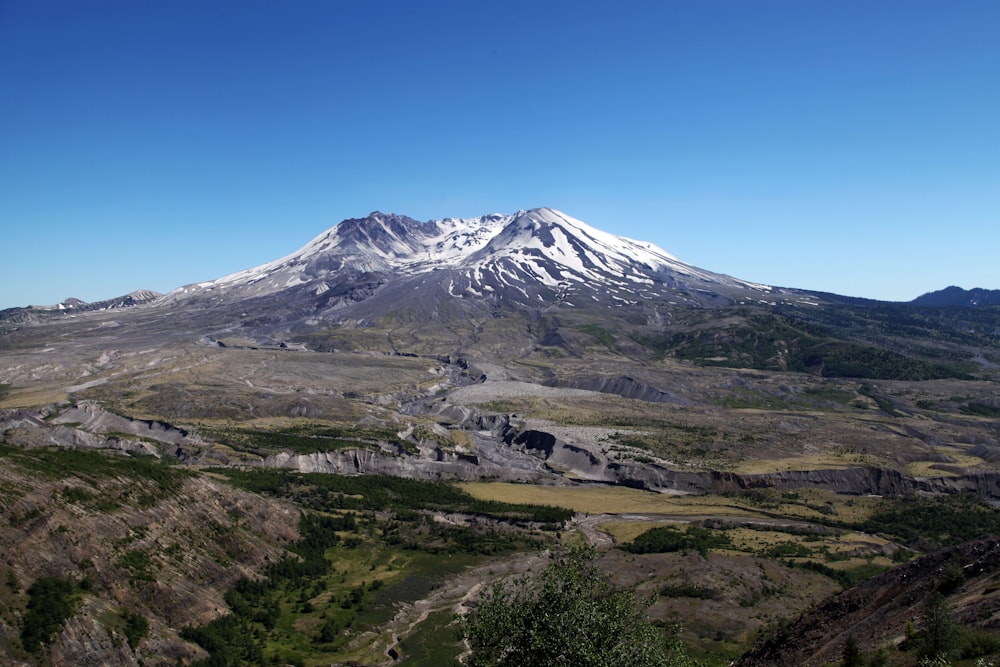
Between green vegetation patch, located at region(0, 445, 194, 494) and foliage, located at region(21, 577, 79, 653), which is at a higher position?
green vegetation patch, located at region(0, 445, 194, 494)

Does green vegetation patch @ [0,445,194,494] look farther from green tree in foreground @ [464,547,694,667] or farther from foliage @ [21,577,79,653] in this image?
green tree in foreground @ [464,547,694,667]

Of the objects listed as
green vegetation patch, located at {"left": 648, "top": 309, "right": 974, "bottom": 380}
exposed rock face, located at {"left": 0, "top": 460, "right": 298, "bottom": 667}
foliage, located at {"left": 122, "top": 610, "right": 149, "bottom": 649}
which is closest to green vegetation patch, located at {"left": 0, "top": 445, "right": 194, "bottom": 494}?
exposed rock face, located at {"left": 0, "top": 460, "right": 298, "bottom": 667}

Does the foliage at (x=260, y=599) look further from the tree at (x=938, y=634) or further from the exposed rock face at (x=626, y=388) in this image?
the exposed rock face at (x=626, y=388)

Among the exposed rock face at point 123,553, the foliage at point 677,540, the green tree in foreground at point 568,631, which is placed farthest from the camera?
the foliage at point 677,540

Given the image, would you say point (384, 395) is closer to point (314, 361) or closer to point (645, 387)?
point (314, 361)

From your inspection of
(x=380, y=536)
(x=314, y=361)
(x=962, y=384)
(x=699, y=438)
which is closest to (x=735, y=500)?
(x=699, y=438)

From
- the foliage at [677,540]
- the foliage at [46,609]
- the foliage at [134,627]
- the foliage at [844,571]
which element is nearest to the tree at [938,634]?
the foliage at [844,571]
